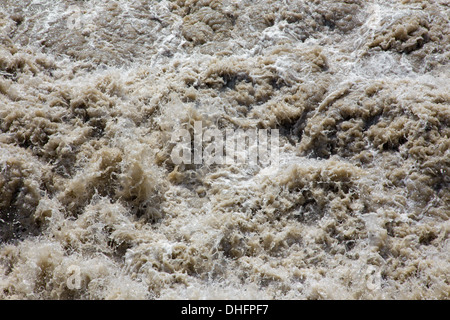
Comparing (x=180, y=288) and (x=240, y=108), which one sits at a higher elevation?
(x=240, y=108)

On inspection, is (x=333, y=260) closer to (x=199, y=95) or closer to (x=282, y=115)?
(x=282, y=115)

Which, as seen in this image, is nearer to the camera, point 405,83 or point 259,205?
point 259,205

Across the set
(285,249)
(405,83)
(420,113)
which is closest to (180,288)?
(285,249)

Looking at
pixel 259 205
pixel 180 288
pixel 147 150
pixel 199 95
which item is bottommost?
pixel 180 288

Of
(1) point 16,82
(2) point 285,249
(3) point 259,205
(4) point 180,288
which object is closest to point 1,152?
(1) point 16,82

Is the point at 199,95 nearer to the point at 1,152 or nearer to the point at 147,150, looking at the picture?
the point at 147,150
